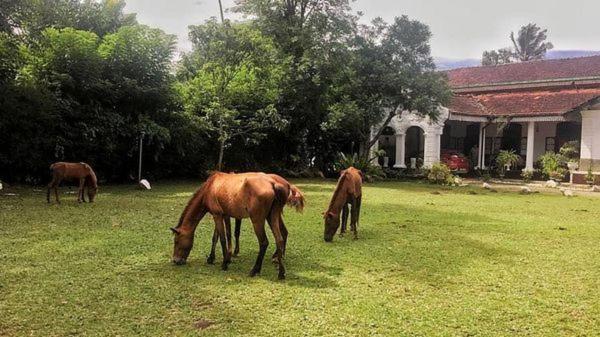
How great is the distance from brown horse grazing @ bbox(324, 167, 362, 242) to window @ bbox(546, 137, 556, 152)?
23.2 metres

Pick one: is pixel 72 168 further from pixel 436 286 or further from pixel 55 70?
pixel 436 286

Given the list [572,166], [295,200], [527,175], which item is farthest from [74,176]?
[572,166]

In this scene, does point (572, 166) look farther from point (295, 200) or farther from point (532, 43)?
point (532, 43)

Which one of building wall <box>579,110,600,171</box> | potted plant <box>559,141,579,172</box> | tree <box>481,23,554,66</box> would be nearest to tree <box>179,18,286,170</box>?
potted plant <box>559,141,579,172</box>

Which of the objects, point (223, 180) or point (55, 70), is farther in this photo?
point (55, 70)

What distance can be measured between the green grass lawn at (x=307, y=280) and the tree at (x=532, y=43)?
170 ft

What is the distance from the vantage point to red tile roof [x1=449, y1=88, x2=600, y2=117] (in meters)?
25.7

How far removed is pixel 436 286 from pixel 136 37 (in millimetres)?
14243

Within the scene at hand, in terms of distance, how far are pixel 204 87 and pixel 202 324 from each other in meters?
16.3

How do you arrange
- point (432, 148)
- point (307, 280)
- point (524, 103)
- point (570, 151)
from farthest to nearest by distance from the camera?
point (524, 103)
point (432, 148)
point (570, 151)
point (307, 280)

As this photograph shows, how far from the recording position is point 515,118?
87.7 ft

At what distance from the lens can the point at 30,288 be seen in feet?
18.1

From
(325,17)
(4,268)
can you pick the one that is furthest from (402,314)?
(325,17)

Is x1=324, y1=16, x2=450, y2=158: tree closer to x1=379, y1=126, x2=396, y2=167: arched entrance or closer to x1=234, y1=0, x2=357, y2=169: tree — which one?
x1=234, y1=0, x2=357, y2=169: tree
